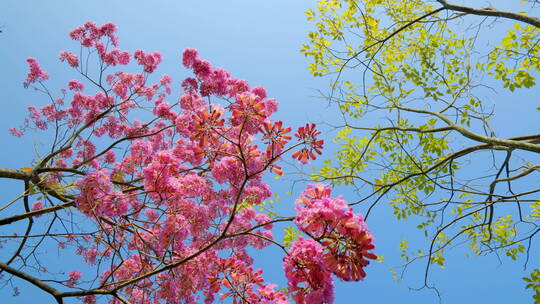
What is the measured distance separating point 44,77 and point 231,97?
13.8ft

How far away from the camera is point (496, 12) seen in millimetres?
4426

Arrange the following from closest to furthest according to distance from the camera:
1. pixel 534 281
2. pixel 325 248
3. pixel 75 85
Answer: pixel 325 248 < pixel 534 281 < pixel 75 85

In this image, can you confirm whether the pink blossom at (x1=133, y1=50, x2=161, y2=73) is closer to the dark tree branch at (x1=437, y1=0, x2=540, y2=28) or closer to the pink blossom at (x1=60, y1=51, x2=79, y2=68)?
the pink blossom at (x1=60, y1=51, x2=79, y2=68)

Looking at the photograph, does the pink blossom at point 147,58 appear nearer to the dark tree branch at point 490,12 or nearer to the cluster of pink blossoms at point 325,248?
the dark tree branch at point 490,12

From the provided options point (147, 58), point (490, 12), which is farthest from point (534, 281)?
point (147, 58)

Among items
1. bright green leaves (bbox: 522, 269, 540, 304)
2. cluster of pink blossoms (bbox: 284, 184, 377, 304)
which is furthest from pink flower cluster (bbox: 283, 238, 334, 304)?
bright green leaves (bbox: 522, 269, 540, 304)

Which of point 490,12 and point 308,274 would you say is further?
point 490,12

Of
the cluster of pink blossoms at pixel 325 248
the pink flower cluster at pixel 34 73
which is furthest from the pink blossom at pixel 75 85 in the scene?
the cluster of pink blossoms at pixel 325 248

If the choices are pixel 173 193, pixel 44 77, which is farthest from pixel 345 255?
pixel 44 77

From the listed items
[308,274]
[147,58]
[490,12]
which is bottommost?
[308,274]

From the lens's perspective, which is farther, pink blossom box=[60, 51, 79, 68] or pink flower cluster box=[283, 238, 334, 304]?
pink blossom box=[60, 51, 79, 68]

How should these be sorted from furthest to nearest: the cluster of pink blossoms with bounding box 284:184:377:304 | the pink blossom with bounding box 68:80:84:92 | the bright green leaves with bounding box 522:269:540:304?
the pink blossom with bounding box 68:80:84:92, the bright green leaves with bounding box 522:269:540:304, the cluster of pink blossoms with bounding box 284:184:377:304

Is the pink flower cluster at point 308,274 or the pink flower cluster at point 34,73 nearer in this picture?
the pink flower cluster at point 308,274

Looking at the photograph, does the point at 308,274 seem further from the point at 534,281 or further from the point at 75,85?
the point at 75,85
